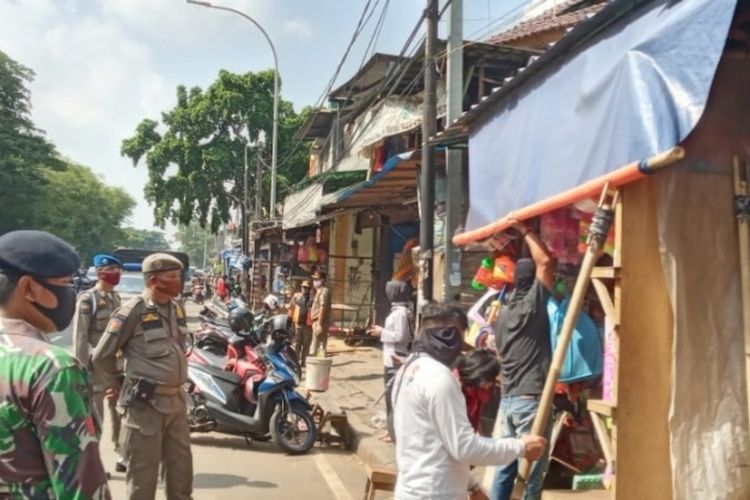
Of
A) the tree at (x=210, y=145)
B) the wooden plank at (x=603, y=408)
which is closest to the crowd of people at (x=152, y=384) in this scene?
the wooden plank at (x=603, y=408)

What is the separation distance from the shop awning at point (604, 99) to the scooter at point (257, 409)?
2895 mm

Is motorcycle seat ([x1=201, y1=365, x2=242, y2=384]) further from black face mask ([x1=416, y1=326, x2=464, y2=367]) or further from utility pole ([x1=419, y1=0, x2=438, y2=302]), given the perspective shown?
black face mask ([x1=416, y1=326, x2=464, y2=367])

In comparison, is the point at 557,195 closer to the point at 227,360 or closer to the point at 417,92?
the point at 227,360

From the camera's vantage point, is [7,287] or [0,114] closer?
[7,287]

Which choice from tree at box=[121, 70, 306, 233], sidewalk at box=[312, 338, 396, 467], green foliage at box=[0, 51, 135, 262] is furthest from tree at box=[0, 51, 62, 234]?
sidewalk at box=[312, 338, 396, 467]

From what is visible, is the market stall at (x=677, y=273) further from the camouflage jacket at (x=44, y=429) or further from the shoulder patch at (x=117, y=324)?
the shoulder patch at (x=117, y=324)

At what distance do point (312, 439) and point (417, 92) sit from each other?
7.58 m

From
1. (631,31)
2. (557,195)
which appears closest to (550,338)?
(557,195)

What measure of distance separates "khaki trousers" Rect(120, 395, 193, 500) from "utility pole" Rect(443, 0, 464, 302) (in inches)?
140

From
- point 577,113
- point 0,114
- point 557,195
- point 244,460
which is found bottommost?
point 244,460

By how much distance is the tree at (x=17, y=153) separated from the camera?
35.6m

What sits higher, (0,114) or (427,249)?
(0,114)

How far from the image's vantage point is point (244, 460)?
21.8ft

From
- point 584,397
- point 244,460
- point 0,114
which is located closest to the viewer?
point 584,397
